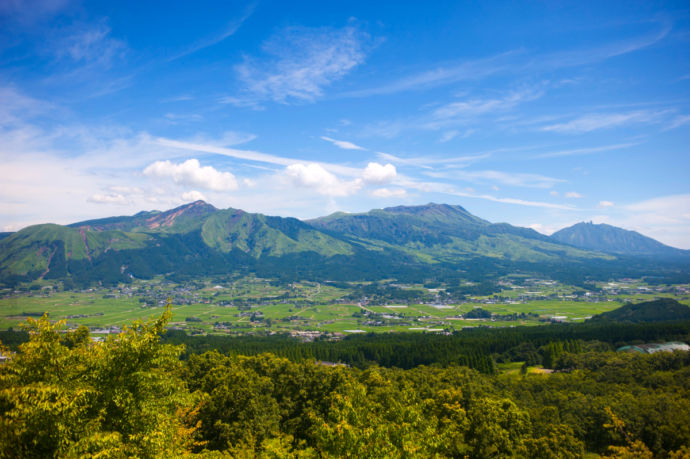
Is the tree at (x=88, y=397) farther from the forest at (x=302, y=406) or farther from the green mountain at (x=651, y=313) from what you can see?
the green mountain at (x=651, y=313)

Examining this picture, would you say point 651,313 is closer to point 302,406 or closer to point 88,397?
point 302,406

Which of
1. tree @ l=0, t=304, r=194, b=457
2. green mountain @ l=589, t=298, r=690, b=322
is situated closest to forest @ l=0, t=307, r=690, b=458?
tree @ l=0, t=304, r=194, b=457

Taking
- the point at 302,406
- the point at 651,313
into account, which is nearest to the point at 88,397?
the point at 302,406

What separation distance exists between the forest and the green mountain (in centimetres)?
10261

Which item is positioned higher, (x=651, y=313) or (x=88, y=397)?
(x=88, y=397)

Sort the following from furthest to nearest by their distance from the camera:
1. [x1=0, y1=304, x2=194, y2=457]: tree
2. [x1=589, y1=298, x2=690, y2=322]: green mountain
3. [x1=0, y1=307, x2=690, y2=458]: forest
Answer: [x1=589, y1=298, x2=690, y2=322]: green mountain < [x1=0, y1=307, x2=690, y2=458]: forest < [x1=0, y1=304, x2=194, y2=457]: tree

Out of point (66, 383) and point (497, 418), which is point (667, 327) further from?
point (66, 383)

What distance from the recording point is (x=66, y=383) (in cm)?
1426

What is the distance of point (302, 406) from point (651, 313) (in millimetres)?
188540

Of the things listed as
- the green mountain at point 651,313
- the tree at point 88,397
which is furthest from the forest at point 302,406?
the green mountain at point 651,313

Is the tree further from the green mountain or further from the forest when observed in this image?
the green mountain

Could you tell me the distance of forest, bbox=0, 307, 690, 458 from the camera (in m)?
13.5

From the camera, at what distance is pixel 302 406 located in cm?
4262

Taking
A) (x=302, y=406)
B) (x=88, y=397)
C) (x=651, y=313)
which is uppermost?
(x=88, y=397)
